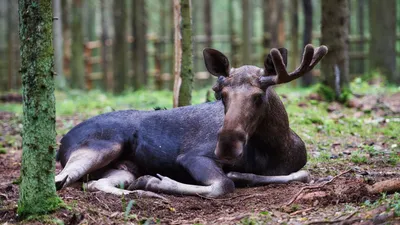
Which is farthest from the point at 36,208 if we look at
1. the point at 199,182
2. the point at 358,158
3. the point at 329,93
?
the point at 329,93

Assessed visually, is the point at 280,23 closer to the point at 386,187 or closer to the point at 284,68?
the point at 284,68

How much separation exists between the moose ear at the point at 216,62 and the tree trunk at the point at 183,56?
296cm

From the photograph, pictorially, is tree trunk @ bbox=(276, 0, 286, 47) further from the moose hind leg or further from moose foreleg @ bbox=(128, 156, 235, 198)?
moose foreleg @ bbox=(128, 156, 235, 198)

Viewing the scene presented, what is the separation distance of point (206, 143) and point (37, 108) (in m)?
2.60

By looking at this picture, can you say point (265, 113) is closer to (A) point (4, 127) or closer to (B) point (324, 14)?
(B) point (324, 14)

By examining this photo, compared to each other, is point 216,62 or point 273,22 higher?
point 216,62

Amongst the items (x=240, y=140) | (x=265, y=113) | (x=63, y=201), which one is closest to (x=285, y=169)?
(x=265, y=113)

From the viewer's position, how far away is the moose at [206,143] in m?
6.32

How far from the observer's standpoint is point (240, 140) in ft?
19.8

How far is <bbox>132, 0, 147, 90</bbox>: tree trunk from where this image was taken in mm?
22736

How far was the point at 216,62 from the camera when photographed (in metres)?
6.77

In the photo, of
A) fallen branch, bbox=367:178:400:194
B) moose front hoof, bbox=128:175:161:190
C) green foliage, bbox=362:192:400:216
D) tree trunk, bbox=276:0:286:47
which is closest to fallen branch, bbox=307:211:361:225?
green foliage, bbox=362:192:400:216

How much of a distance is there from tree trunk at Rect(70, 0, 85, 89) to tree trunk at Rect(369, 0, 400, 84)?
1106cm

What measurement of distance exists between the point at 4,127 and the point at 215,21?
3249cm
